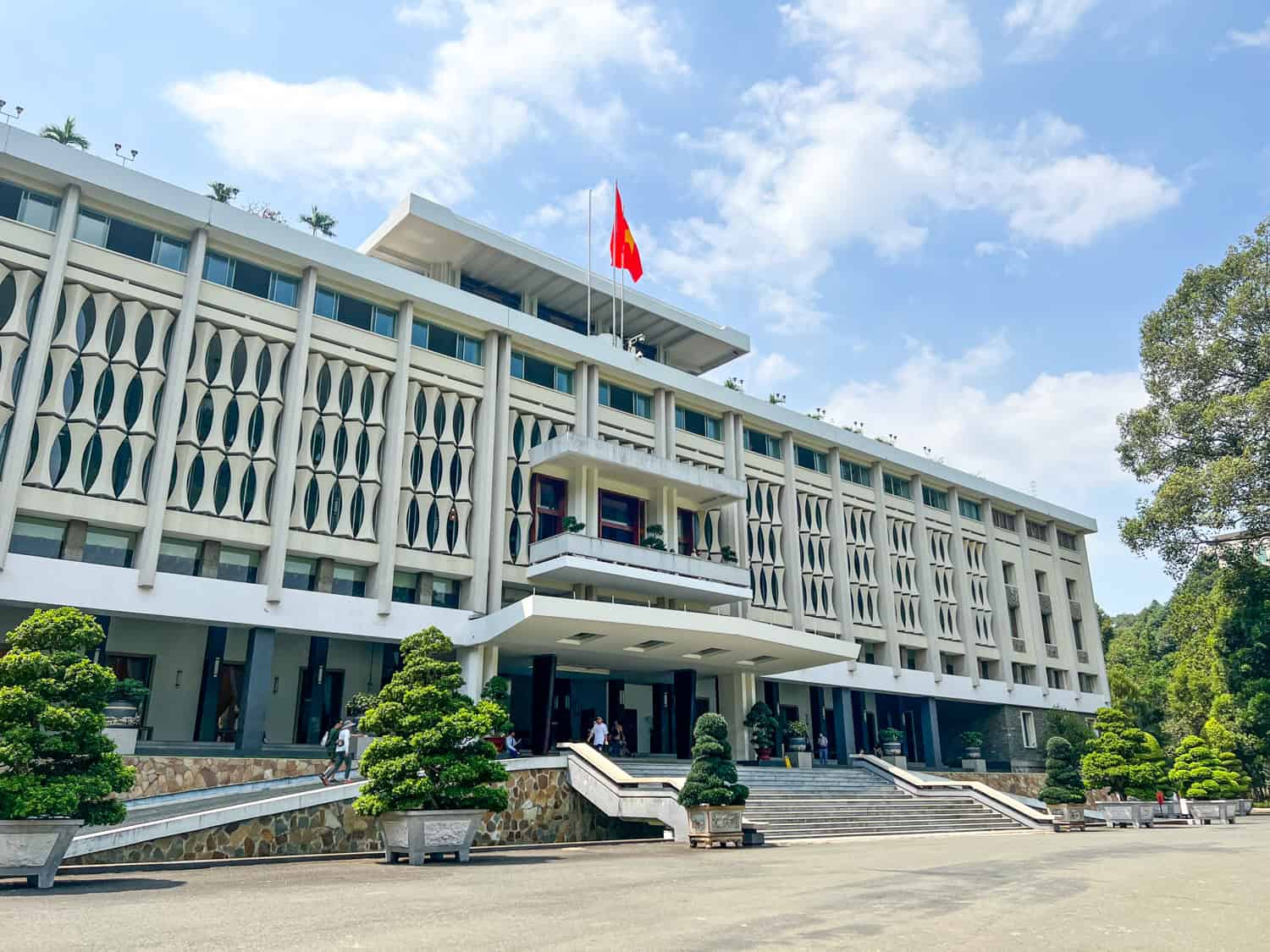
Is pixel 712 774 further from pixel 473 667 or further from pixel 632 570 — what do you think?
pixel 632 570

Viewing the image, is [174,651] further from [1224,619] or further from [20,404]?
[1224,619]

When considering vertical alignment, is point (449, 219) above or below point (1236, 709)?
above

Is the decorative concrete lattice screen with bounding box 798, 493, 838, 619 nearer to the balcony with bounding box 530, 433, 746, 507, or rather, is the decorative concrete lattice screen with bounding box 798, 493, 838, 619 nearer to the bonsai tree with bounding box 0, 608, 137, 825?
the balcony with bounding box 530, 433, 746, 507

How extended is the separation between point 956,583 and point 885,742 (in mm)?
12216

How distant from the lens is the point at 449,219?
31.0 metres

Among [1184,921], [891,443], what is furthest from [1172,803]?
[1184,921]

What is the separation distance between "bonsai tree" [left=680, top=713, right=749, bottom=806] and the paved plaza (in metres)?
2.51

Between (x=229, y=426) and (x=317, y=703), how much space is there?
330 inches

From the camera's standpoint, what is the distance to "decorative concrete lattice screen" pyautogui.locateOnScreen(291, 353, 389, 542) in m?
25.6

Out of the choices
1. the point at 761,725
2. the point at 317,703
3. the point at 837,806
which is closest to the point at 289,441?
the point at 317,703

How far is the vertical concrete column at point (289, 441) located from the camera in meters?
24.1

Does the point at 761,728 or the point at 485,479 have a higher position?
the point at 485,479

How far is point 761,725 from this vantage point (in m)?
31.2

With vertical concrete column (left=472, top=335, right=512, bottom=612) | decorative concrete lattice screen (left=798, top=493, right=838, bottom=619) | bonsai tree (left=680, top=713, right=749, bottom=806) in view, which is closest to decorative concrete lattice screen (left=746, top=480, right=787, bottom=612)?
decorative concrete lattice screen (left=798, top=493, right=838, bottom=619)
